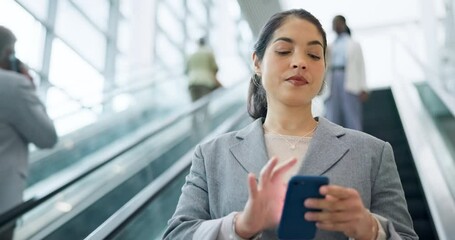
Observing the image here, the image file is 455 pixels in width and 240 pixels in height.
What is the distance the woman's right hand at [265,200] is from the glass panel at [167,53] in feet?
38.6

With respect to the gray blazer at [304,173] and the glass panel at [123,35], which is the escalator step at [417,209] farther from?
the glass panel at [123,35]

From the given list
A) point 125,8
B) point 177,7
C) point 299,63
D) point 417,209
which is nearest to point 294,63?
point 299,63

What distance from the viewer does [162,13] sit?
1419 centimetres

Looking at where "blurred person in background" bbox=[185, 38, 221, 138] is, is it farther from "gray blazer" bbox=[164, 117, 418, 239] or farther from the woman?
"gray blazer" bbox=[164, 117, 418, 239]

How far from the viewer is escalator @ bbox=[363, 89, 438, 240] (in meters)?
4.07

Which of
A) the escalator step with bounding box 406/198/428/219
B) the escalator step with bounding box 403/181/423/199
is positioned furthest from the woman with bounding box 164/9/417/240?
the escalator step with bounding box 403/181/423/199

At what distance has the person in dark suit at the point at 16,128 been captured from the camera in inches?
102

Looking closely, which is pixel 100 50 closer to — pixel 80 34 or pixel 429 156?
pixel 80 34

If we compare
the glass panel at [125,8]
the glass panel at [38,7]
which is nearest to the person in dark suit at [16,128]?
the glass panel at [38,7]

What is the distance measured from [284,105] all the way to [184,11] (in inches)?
576

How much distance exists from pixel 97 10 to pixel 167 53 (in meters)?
3.28

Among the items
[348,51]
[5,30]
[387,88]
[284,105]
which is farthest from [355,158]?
[387,88]

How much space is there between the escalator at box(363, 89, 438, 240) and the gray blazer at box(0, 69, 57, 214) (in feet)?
9.14

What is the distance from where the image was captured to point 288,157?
165 centimetres
